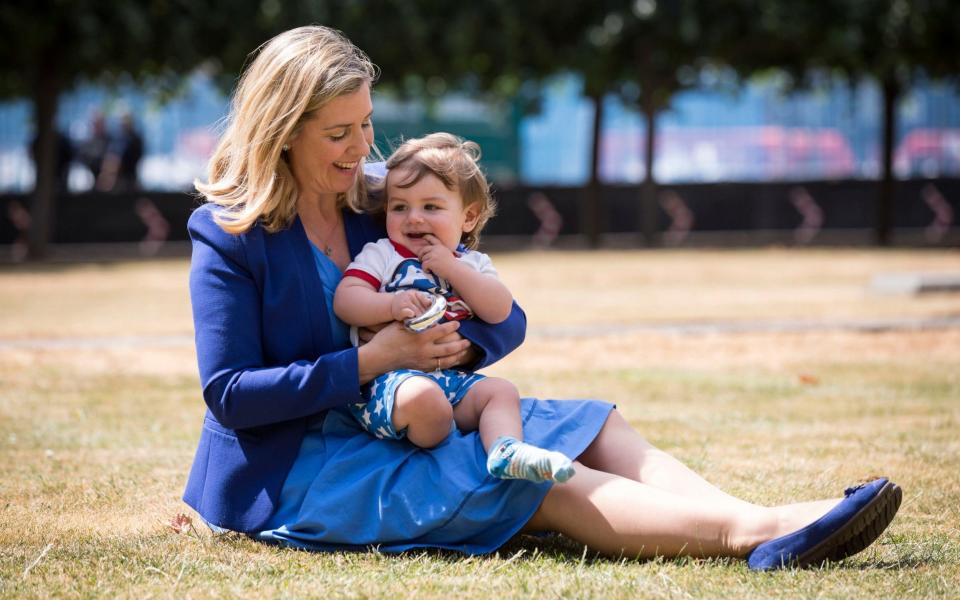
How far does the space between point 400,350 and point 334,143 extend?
66cm

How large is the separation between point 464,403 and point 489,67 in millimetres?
20123

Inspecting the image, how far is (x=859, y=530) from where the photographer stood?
3.49m

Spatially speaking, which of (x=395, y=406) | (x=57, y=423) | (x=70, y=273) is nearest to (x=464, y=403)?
(x=395, y=406)

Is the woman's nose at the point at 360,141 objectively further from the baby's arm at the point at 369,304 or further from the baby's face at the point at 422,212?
A: the baby's arm at the point at 369,304

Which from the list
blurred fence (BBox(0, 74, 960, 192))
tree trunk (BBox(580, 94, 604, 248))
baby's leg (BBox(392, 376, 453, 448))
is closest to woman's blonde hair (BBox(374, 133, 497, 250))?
baby's leg (BBox(392, 376, 453, 448))

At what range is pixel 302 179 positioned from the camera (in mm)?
4051

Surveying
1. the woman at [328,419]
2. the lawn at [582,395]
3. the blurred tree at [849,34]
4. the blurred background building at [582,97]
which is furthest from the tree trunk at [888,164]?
the woman at [328,419]

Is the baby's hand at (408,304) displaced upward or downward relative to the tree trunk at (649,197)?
upward

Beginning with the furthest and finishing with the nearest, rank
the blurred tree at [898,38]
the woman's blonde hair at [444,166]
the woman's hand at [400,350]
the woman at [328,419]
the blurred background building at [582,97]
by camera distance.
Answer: the blurred tree at [898,38] < the blurred background building at [582,97] < the woman's blonde hair at [444,166] < the woman's hand at [400,350] < the woman at [328,419]

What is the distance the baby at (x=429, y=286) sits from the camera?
375cm

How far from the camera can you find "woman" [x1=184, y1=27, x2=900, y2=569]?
3.69m

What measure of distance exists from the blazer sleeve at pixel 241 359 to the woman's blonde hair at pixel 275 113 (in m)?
0.08

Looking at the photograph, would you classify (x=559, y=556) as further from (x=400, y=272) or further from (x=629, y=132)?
(x=629, y=132)

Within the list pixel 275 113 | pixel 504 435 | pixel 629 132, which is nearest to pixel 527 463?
pixel 504 435
